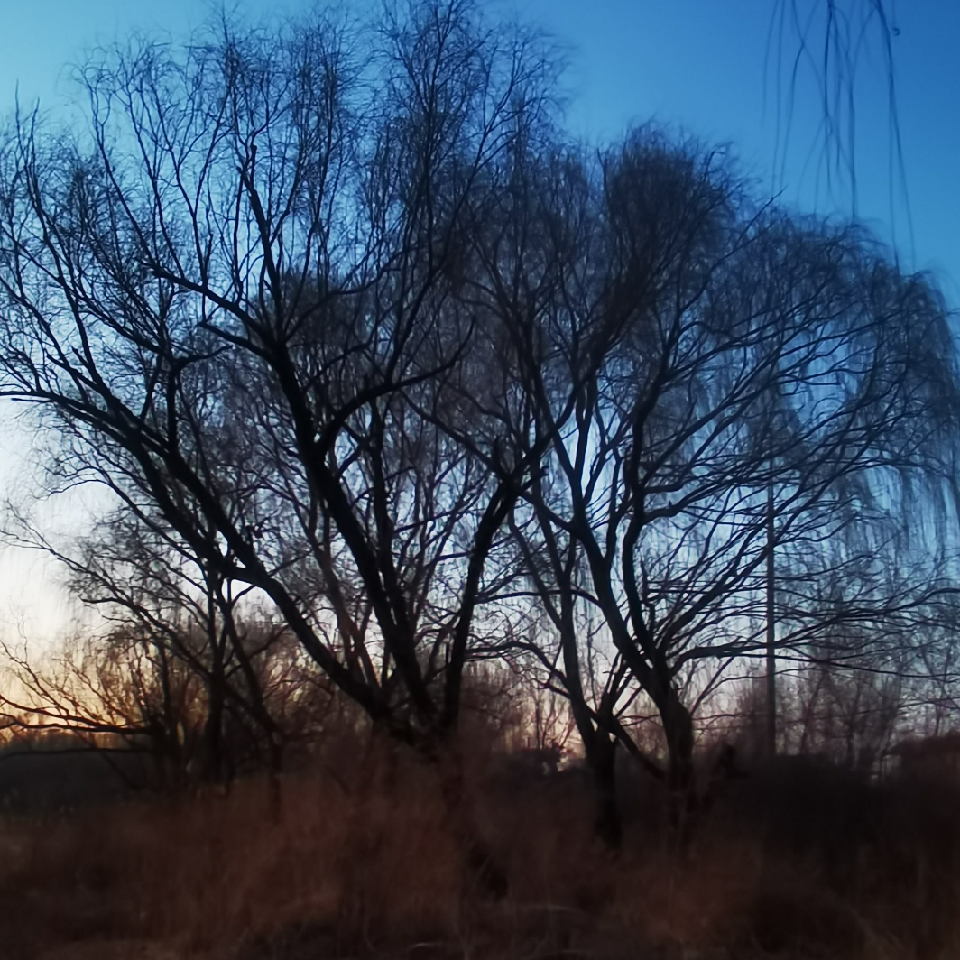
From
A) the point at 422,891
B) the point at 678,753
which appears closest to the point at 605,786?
the point at 678,753

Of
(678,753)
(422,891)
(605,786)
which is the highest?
(678,753)

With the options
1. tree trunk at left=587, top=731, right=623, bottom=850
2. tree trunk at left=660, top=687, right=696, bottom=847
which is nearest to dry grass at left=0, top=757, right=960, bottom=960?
tree trunk at left=660, top=687, right=696, bottom=847

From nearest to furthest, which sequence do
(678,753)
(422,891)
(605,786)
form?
(422,891)
(678,753)
(605,786)

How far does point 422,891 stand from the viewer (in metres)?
11.1

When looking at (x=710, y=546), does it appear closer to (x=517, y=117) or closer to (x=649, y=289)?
(x=649, y=289)

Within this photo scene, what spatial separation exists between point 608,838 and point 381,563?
4639 mm

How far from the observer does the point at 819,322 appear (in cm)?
1573

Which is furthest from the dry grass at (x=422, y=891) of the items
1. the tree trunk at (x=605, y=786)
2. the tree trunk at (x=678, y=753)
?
the tree trunk at (x=605, y=786)

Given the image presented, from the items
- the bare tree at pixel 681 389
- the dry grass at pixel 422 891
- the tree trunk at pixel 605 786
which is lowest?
the dry grass at pixel 422 891

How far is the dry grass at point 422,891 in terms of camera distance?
10.6 meters

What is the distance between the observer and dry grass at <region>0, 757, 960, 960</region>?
1061 centimetres

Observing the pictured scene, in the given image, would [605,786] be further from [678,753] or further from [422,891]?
[422,891]

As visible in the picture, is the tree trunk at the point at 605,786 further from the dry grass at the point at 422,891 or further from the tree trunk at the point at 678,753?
the dry grass at the point at 422,891

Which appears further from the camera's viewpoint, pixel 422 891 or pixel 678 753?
pixel 678 753
